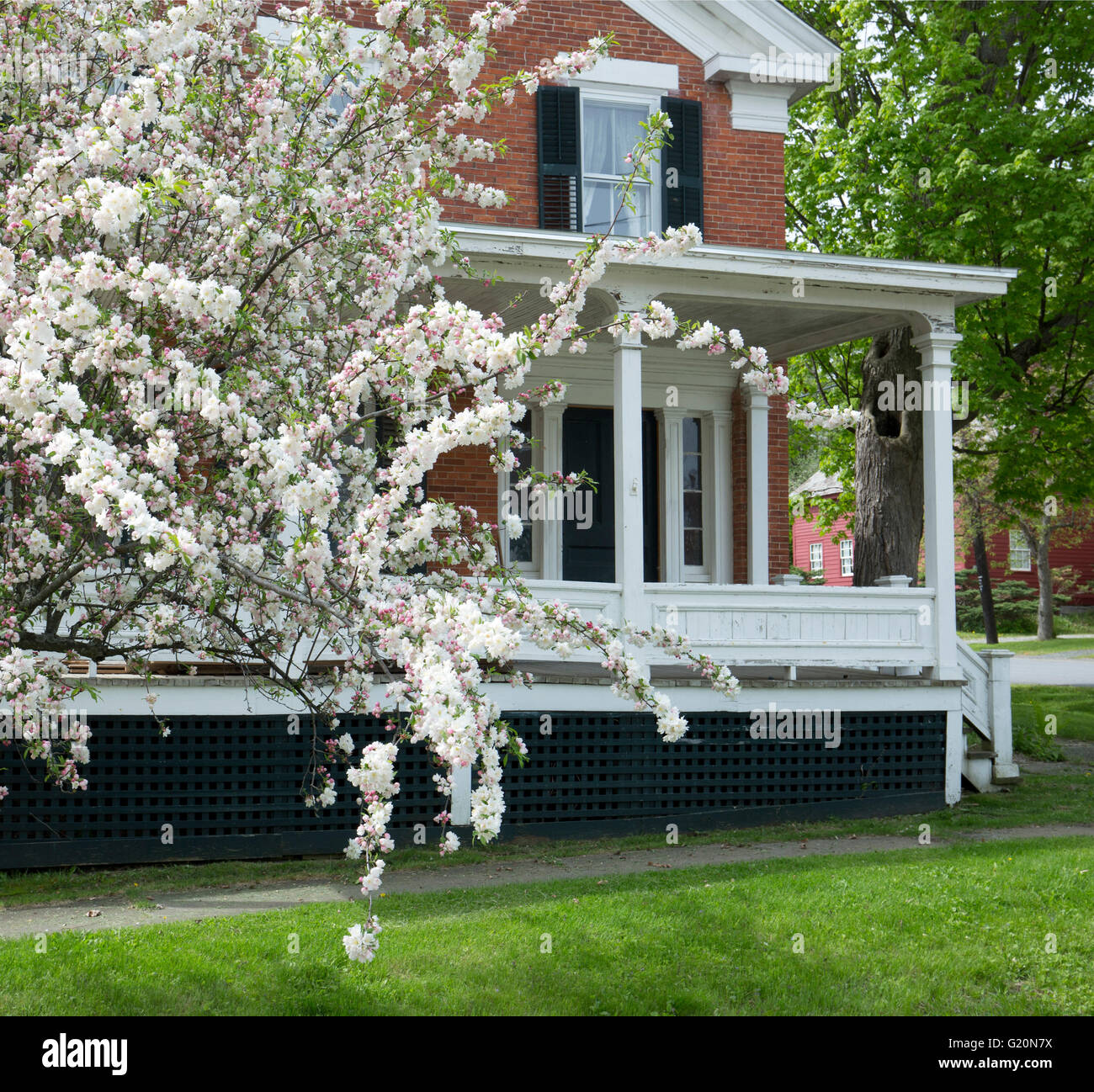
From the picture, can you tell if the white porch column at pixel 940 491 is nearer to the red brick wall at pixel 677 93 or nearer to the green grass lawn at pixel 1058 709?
the red brick wall at pixel 677 93

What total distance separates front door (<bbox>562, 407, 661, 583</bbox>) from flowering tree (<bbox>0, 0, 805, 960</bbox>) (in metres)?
6.51

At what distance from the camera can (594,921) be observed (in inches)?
271

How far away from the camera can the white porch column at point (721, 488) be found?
13.8 metres

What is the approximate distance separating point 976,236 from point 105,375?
13108 millimetres

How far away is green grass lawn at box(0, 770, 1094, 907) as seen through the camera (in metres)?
8.23

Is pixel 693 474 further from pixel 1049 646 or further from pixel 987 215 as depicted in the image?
pixel 1049 646

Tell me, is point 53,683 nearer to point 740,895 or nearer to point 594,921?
point 594,921

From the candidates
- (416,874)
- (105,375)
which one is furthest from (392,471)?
(416,874)

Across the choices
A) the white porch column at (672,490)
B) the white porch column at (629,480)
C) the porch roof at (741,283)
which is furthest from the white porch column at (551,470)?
the white porch column at (629,480)

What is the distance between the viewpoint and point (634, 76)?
1318 centimetres

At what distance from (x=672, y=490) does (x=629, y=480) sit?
140 inches

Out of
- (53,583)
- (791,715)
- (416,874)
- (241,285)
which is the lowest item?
(416,874)

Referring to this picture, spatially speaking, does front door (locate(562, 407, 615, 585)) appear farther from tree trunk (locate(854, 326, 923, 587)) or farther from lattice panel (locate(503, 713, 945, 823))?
tree trunk (locate(854, 326, 923, 587))

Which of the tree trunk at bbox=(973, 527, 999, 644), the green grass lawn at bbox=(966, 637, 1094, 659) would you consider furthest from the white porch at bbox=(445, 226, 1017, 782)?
the tree trunk at bbox=(973, 527, 999, 644)
